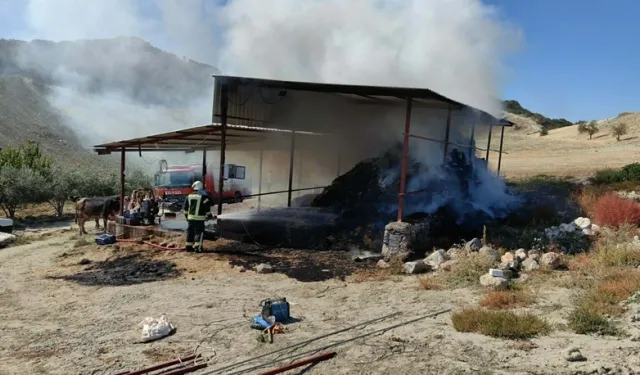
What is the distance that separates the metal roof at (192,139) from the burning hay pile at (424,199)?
10.6 feet

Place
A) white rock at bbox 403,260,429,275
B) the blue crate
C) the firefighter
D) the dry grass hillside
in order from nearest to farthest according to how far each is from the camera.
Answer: white rock at bbox 403,260,429,275, the firefighter, the blue crate, the dry grass hillside

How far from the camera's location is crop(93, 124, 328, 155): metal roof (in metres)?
13.0

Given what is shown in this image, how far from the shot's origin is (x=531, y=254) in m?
9.21

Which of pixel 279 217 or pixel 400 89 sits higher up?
pixel 400 89

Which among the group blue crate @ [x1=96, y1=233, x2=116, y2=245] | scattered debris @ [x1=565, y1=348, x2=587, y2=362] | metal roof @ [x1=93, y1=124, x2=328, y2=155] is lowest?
blue crate @ [x1=96, y1=233, x2=116, y2=245]

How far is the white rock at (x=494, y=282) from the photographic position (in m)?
7.71

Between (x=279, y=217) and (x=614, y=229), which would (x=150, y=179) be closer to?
(x=279, y=217)

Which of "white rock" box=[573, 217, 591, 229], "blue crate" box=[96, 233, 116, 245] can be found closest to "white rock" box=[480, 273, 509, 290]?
"white rock" box=[573, 217, 591, 229]

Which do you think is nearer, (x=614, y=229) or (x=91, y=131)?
(x=614, y=229)

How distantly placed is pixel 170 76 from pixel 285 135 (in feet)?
404

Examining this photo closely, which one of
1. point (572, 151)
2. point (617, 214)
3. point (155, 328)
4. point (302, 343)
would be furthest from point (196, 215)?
point (572, 151)

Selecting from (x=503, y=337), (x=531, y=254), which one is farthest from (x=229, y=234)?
(x=503, y=337)

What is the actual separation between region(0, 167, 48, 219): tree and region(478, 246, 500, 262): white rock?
20568mm

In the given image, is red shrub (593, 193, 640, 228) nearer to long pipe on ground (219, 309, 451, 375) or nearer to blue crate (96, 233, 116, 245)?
long pipe on ground (219, 309, 451, 375)
